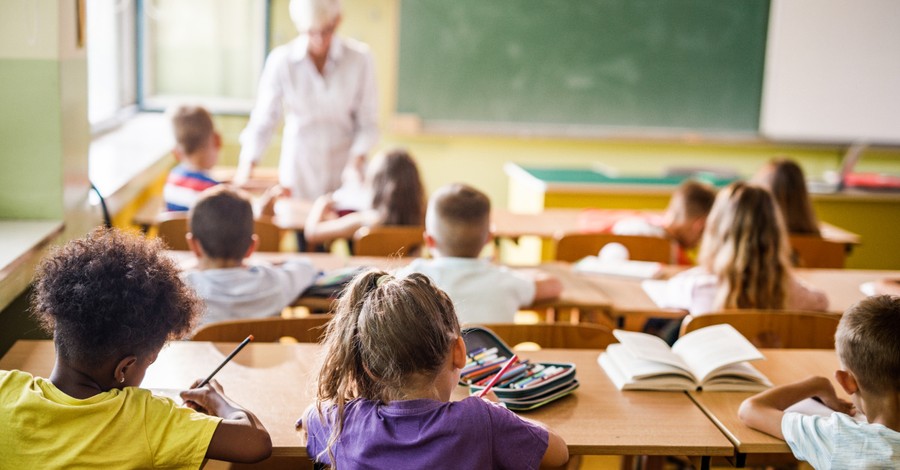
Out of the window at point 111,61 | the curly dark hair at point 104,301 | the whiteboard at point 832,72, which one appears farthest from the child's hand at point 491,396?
the whiteboard at point 832,72

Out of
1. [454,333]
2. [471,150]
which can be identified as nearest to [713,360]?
[454,333]

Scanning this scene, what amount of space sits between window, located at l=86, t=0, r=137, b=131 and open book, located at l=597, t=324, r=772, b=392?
12.9 feet

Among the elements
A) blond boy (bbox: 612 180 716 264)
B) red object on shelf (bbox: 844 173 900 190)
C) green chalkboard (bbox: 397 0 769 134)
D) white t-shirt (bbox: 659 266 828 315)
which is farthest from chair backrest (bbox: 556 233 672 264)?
green chalkboard (bbox: 397 0 769 134)

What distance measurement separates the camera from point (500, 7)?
633 cm

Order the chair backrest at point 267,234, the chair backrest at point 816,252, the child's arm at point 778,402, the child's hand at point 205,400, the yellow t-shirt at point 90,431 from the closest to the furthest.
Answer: the yellow t-shirt at point 90,431, the child's hand at point 205,400, the child's arm at point 778,402, the chair backrest at point 267,234, the chair backrest at point 816,252

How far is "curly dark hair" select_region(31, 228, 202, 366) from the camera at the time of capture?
1.55m

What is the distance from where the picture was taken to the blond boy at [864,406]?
166 cm

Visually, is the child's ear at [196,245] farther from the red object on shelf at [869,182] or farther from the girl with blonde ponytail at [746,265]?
the red object on shelf at [869,182]

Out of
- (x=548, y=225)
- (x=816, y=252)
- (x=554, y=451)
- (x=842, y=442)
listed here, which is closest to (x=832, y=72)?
(x=816, y=252)

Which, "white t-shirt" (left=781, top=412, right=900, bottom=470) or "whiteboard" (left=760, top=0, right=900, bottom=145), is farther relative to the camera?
"whiteboard" (left=760, top=0, right=900, bottom=145)

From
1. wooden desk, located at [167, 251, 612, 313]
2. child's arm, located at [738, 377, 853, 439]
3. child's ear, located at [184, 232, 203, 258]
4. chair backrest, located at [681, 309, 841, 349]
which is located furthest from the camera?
wooden desk, located at [167, 251, 612, 313]

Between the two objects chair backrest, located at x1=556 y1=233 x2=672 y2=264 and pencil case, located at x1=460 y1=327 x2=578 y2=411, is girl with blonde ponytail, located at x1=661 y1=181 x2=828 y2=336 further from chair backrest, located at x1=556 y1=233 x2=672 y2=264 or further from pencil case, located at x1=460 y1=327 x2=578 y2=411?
pencil case, located at x1=460 y1=327 x2=578 y2=411

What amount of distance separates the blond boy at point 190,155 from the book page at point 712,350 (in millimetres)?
2396

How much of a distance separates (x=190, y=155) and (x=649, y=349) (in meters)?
2.56
